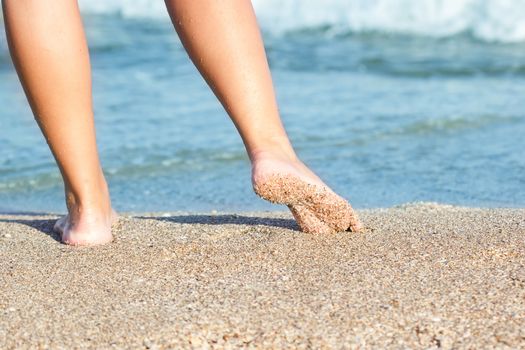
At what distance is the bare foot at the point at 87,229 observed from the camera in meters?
2.41

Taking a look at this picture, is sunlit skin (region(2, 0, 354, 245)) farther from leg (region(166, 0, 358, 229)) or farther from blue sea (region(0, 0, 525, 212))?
blue sea (region(0, 0, 525, 212))

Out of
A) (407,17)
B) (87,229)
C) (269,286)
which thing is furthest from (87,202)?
(407,17)

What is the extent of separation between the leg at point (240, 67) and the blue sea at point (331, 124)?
1.23m

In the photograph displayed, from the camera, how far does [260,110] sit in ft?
7.52

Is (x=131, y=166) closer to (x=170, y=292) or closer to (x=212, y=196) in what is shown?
(x=212, y=196)

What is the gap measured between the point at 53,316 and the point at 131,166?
2.34 metres

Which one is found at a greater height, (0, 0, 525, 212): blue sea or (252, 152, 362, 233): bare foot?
(252, 152, 362, 233): bare foot

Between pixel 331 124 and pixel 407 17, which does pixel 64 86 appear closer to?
pixel 331 124

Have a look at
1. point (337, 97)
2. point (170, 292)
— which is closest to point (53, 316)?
point (170, 292)

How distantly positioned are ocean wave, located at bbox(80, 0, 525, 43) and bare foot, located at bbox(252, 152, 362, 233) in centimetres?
593

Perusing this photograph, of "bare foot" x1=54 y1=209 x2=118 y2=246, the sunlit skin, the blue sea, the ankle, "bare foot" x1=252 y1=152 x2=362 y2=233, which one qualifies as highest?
the sunlit skin

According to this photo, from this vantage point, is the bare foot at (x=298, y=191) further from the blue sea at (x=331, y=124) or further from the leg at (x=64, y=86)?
the blue sea at (x=331, y=124)

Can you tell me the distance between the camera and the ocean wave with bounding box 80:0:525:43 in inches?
332

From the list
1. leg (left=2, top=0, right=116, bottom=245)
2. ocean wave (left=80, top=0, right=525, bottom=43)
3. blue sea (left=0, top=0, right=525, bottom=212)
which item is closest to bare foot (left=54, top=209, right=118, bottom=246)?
leg (left=2, top=0, right=116, bottom=245)
